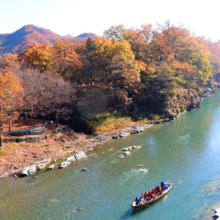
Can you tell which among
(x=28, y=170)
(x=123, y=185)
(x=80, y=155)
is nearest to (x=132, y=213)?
(x=123, y=185)

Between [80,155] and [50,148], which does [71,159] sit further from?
[50,148]

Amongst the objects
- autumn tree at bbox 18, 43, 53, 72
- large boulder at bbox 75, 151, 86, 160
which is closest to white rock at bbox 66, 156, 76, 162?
large boulder at bbox 75, 151, 86, 160

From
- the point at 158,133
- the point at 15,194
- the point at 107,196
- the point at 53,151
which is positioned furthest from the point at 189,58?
the point at 15,194

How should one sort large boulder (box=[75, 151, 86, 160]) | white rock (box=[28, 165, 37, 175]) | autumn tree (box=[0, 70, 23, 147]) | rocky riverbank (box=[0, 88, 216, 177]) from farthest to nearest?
1. autumn tree (box=[0, 70, 23, 147])
2. large boulder (box=[75, 151, 86, 160])
3. rocky riverbank (box=[0, 88, 216, 177])
4. white rock (box=[28, 165, 37, 175])

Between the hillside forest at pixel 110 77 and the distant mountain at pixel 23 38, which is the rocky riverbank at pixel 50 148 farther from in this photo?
the distant mountain at pixel 23 38

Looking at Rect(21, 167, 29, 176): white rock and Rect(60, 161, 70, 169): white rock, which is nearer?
Rect(21, 167, 29, 176): white rock

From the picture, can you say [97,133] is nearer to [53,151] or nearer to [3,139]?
[53,151]

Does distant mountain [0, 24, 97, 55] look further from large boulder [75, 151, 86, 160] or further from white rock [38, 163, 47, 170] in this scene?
white rock [38, 163, 47, 170]
